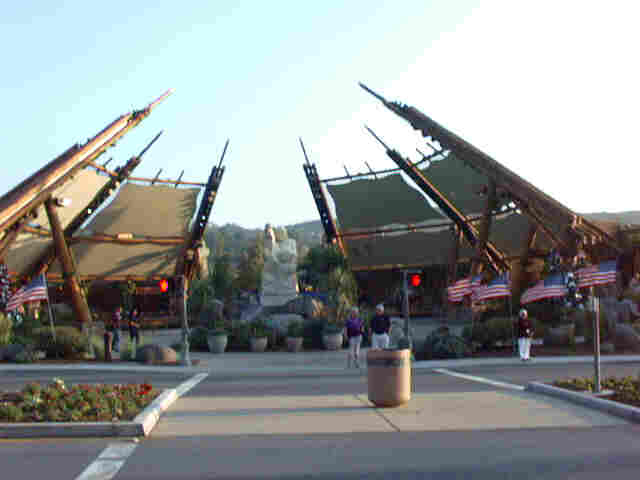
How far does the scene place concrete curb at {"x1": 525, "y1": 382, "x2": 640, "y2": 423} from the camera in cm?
1007

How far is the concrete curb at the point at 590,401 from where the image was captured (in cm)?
1007

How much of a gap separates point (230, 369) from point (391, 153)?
2347 cm

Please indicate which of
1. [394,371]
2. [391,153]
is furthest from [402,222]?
[394,371]

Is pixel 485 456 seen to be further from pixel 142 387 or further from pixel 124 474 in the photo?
pixel 142 387

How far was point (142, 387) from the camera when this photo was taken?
12391 millimetres

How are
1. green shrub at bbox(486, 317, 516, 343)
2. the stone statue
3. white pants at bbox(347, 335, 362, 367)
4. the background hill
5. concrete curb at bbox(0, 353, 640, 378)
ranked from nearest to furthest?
concrete curb at bbox(0, 353, 640, 378), white pants at bbox(347, 335, 362, 367), green shrub at bbox(486, 317, 516, 343), the stone statue, the background hill

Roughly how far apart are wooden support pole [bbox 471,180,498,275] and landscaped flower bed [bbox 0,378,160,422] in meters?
25.1

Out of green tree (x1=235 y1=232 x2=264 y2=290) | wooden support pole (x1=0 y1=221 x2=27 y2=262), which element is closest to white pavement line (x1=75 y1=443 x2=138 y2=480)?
wooden support pole (x1=0 y1=221 x2=27 y2=262)

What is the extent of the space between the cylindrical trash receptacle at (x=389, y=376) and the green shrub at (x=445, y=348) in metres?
11.6

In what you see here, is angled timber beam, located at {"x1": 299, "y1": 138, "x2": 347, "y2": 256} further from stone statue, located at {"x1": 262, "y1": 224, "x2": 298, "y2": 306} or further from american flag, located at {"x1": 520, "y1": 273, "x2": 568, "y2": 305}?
american flag, located at {"x1": 520, "y1": 273, "x2": 568, "y2": 305}

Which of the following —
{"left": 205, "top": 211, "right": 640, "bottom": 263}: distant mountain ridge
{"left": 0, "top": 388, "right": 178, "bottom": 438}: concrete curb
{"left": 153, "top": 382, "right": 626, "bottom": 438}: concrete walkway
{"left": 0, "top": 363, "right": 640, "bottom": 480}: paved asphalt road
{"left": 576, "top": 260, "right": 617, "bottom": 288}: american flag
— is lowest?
{"left": 153, "top": 382, "right": 626, "bottom": 438}: concrete walkway

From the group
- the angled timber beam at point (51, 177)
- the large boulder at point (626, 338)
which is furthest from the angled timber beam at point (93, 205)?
the large boulder at point (626, 338)

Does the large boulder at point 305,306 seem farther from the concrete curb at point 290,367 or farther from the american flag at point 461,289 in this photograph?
the concrete curb at point 290,367

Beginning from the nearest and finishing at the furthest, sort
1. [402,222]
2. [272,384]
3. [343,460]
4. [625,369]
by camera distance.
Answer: [343,460] < [272,384] < [625,369] < [402,222]
